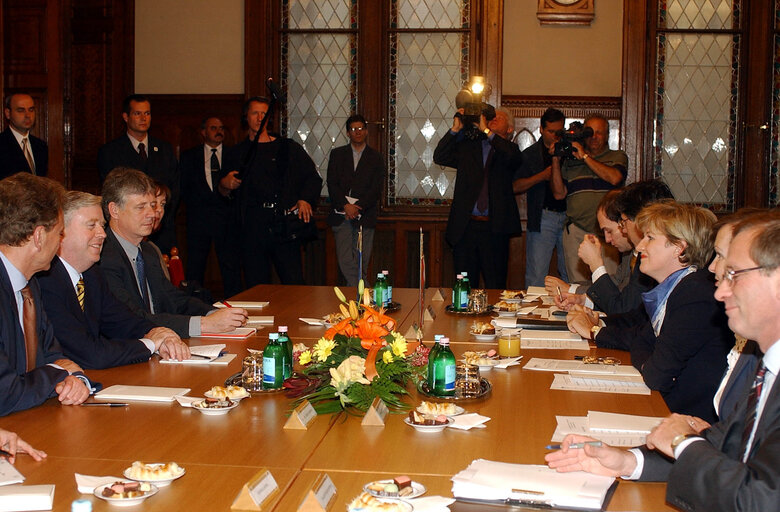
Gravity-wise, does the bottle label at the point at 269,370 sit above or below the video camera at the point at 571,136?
below

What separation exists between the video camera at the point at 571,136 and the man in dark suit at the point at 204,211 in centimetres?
265

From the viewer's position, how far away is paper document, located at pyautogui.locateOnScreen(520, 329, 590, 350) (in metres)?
3.31

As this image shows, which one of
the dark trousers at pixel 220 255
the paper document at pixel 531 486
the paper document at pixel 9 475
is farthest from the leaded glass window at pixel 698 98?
the paper document at pixel 9 475

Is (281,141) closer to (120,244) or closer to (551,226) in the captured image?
(551,226)

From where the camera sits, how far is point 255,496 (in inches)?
64.2

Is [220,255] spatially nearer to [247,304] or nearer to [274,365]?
[247,304]

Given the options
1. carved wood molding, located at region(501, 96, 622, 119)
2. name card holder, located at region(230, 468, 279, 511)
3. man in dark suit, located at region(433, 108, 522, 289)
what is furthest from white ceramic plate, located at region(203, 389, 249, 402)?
carved wood molding, located at region(501, 96, 622, 119)

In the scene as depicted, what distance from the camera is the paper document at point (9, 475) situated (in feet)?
5.75

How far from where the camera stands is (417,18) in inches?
296

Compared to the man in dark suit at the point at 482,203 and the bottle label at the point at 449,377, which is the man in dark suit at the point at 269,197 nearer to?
the man in dark suit at the point at 482,203

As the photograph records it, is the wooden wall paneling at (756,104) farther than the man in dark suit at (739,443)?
Yes

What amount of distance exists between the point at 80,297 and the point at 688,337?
6.80 ft

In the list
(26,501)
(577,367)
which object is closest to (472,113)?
(577,367)

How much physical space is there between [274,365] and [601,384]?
101cm
